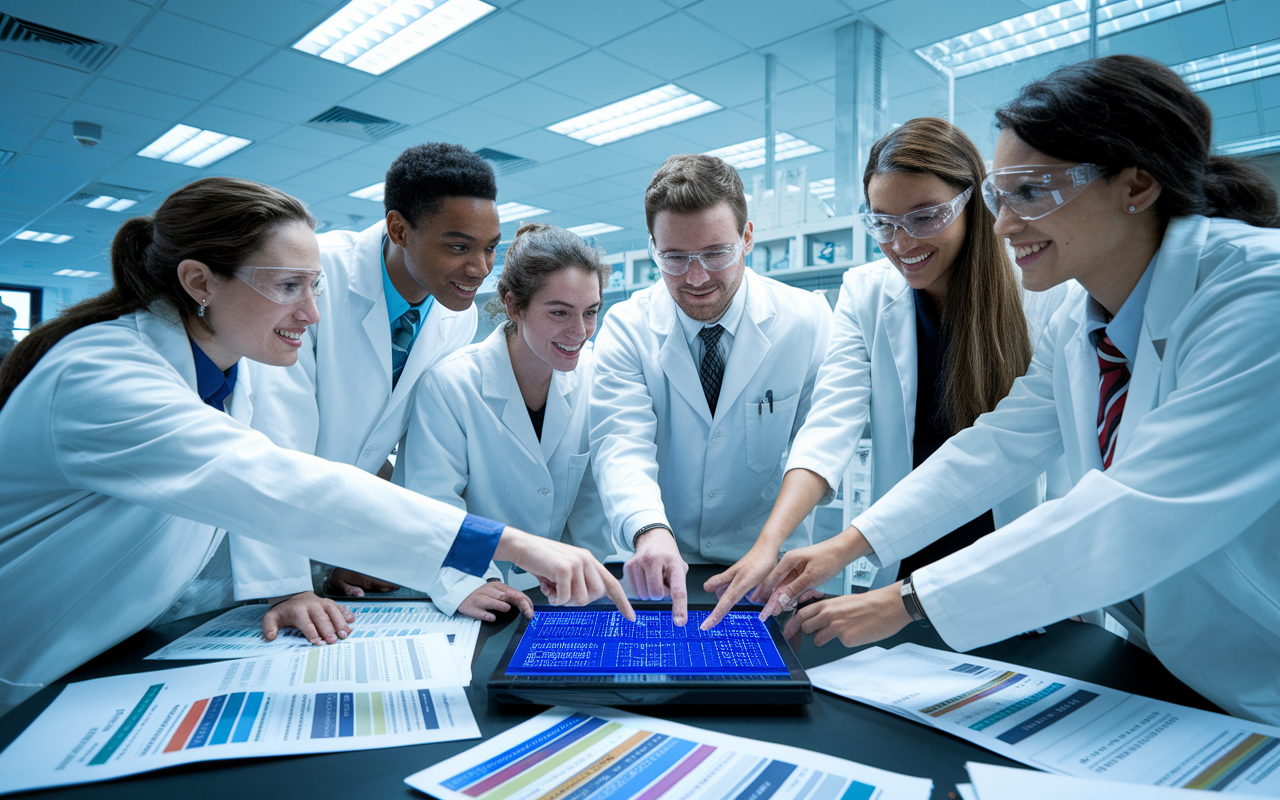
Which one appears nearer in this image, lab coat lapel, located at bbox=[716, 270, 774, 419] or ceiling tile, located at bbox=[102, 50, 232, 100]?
lab coat lapel, located at bbox=[716, 270, 774, 419]

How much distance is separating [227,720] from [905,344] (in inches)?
55.2

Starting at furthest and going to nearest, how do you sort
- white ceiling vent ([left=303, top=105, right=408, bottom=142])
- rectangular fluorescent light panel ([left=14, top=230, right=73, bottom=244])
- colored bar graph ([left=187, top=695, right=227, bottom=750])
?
1. rectangular fluorescent light panel ([left=14, top=230, right=73, bottom=244])
2. white ceiling vent ([left=303, top=105, right=408, bottom=142])
3. colored bar graph ([left=187, top=695, right=227, bottom=750])

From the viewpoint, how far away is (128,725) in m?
0.81

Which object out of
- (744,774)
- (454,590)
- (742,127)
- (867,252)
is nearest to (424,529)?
(454,590)

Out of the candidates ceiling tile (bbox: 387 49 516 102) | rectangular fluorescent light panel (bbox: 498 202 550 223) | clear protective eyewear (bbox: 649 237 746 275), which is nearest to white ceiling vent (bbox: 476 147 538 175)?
ceiling tile (bbox: 387 49 516 102)

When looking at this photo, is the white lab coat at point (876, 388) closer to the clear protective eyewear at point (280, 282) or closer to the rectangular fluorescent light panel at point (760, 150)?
the clear protective eyewear at point (280, 282)

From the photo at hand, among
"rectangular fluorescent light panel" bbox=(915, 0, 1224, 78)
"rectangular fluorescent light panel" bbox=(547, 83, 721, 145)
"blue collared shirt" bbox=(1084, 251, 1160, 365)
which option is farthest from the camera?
"rectangular fluorescent light panel" bbox=(547, 83, 721, 145)

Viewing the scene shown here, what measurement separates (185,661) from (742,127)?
18.5ft

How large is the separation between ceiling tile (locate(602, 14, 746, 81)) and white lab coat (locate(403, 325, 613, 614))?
123 inches

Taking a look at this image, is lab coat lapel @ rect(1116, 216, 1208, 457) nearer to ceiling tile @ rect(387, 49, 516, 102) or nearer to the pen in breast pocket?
the pen in breast pocket

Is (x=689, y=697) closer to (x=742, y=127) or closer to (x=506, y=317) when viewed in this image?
(x=506, y=317)

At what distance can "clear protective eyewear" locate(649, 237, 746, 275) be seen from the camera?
1.66 metres

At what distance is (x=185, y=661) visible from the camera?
1.02m

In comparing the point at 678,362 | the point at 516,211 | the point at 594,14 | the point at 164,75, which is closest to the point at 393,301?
the point at 678,362
